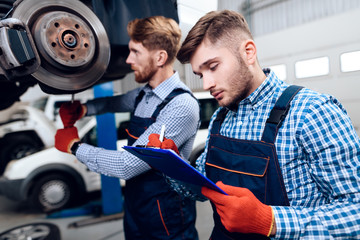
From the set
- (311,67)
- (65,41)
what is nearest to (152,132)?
(65,41)

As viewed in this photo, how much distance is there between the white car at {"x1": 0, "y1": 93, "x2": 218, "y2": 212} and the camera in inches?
102

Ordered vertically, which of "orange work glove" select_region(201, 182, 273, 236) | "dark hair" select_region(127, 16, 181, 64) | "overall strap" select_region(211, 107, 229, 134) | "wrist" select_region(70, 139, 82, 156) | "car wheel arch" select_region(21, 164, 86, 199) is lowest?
"car wheel arch" select_region(21, 164, 86, 199)

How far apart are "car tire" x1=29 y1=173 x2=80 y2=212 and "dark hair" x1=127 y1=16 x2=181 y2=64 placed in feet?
7.55

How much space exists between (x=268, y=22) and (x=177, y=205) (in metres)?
3.11

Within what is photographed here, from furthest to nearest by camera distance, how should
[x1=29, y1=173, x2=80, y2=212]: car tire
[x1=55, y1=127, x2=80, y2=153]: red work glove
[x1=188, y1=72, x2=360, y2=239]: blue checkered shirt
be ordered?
[x1=29, y1=173, x2=80, y2=212]: car tire
[x1=55, y1=127, x2=80, y2=153]: red work glove
[x1=188, y1=72, x2=360, y2=239]: blue checkered shirt

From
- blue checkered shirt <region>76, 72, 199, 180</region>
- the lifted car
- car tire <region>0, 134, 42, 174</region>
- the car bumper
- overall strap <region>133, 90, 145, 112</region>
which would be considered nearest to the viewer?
the lifted car

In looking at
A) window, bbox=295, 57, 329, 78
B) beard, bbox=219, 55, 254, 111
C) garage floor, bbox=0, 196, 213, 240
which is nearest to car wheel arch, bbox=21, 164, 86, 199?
garage floor, bbox=0, 196, 213, 240

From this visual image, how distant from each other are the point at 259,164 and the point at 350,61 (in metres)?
2.50

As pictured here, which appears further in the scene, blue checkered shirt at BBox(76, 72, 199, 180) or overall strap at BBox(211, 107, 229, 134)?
blue checkered shirt at BBox(76, 72, 199, 180)

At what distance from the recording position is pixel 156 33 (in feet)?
3.59

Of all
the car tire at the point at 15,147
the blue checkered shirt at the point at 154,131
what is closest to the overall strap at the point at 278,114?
the blue checkered shirt at the point at 154,131

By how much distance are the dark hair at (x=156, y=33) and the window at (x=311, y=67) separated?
213 cm

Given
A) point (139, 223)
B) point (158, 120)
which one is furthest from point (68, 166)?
point (158, 120)

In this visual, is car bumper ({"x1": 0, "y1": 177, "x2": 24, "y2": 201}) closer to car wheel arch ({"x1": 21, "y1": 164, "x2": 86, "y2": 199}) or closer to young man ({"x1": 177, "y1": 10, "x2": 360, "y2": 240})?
car wheel arch ({"x1": 21, "y1": 164, "x2": 86, "y2": 199})
